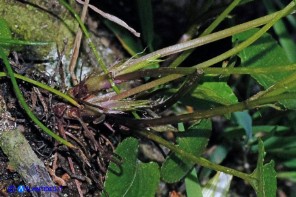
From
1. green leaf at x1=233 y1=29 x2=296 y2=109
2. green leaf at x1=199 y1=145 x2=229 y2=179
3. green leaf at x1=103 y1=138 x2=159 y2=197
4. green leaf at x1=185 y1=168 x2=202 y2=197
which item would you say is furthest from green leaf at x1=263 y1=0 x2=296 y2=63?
green leaf at x1=103 y1=138 x2=159 y2=197

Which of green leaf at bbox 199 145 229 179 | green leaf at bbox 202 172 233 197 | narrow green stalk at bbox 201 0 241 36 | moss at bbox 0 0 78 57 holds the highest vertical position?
moss at bbox 0 0 78 57

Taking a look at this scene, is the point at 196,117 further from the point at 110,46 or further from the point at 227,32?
the point at 110,46

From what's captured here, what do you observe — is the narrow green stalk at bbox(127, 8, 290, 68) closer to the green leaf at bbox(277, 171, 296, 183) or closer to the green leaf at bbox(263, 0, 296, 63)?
the green leaf at bbox(263, 0, 296, 63)

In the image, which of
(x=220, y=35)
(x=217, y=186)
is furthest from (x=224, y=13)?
(x=217, y=186)

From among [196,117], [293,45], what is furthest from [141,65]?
[293,45]

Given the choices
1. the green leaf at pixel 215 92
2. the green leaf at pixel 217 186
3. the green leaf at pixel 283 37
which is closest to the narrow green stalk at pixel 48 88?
the green leaf at pixel 215 92
